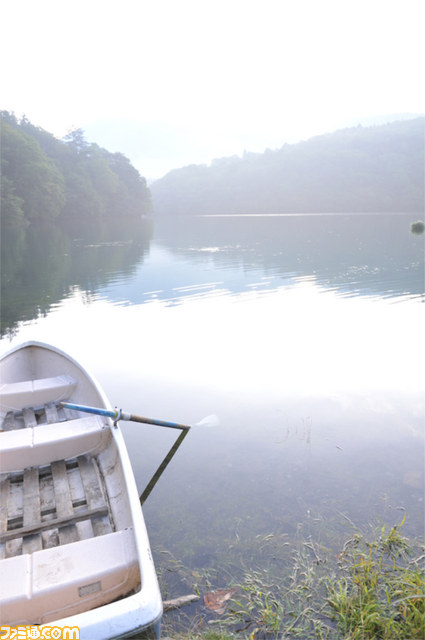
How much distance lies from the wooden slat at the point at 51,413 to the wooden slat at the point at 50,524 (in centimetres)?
243

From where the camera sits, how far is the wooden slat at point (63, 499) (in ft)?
12.9

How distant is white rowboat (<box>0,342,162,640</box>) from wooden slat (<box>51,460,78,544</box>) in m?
0.01

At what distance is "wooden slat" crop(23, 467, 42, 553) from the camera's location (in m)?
3.84

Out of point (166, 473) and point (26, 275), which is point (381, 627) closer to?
point (166, 473)

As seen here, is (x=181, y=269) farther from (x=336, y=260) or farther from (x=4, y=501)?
(x=4, y=501)

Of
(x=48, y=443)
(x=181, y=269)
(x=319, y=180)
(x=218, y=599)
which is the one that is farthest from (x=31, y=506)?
(x=319, y=180)

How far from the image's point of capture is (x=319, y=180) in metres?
125

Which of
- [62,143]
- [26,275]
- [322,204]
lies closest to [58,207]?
[62,143]

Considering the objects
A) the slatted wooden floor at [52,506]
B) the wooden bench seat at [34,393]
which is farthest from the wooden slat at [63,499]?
the wooden bench seat at [34,393]

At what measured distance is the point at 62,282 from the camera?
21.2 metres

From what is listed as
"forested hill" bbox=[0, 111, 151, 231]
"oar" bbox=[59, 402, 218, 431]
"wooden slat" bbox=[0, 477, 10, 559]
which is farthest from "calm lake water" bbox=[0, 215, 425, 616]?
"forested hill" bbox=[0, 111, 151, 231]

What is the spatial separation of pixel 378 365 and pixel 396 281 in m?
12.5

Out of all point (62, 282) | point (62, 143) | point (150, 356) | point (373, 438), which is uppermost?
point (62, 143)

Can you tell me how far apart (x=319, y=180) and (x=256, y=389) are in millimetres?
128547
